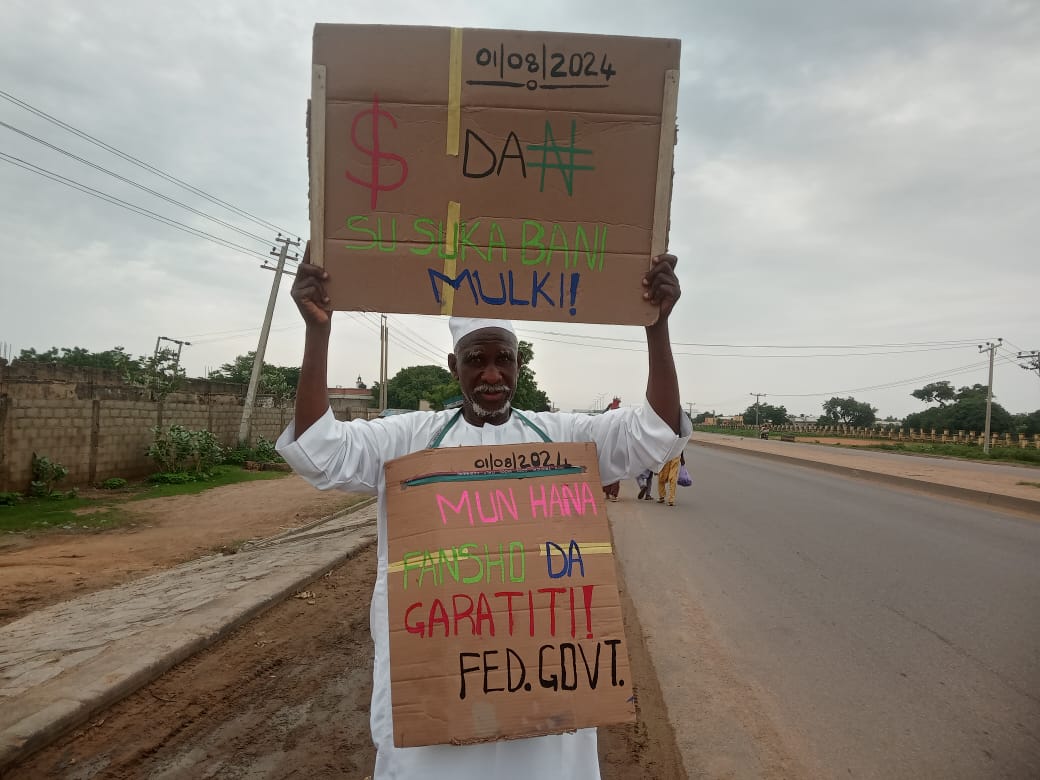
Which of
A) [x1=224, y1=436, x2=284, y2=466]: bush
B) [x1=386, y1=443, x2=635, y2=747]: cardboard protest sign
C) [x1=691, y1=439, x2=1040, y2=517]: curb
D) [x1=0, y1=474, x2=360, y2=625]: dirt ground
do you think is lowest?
[x1=0, y1=474, x2=360, y2=625]: dirt ground

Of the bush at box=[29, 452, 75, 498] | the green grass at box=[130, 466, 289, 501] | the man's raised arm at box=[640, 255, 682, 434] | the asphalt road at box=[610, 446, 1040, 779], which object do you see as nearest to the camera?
the man's raised arm at box=[640, 255, 682, 434]

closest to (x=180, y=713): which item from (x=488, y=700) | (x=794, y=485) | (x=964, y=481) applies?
(x=488, y=700)

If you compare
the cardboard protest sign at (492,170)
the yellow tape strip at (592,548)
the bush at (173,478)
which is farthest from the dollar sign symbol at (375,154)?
the bush at (173,478)

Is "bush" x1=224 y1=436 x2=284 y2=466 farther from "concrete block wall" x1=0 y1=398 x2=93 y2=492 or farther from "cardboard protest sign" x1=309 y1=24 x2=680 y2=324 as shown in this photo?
"cardboard protest sign" x1=309 y1=24 x2=680 y2=324

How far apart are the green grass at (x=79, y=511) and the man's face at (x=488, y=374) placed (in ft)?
30.9

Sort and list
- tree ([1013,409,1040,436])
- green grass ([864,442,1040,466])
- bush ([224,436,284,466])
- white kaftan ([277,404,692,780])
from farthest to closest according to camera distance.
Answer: tree ([1013,409,1040,436])
green grass ([864,442,1040,466])
bush ([224,436,284,466])
white kaftan ([277,404,692,780])

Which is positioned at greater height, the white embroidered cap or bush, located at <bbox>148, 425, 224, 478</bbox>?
the white embroidered cap

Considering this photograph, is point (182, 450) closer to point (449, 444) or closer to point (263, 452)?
point (263, 452)

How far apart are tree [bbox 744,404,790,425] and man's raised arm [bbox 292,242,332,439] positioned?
12521 cm

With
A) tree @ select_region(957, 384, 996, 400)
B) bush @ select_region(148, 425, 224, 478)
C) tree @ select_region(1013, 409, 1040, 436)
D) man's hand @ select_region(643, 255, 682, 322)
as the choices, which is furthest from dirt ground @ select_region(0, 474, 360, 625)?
tree @ select_region(957, 384, 996, 400)

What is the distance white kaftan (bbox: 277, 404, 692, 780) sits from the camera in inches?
64.0

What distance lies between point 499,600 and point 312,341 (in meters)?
0.80

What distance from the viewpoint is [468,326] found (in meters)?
1.98

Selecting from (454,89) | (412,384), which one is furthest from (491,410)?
(412,384)
